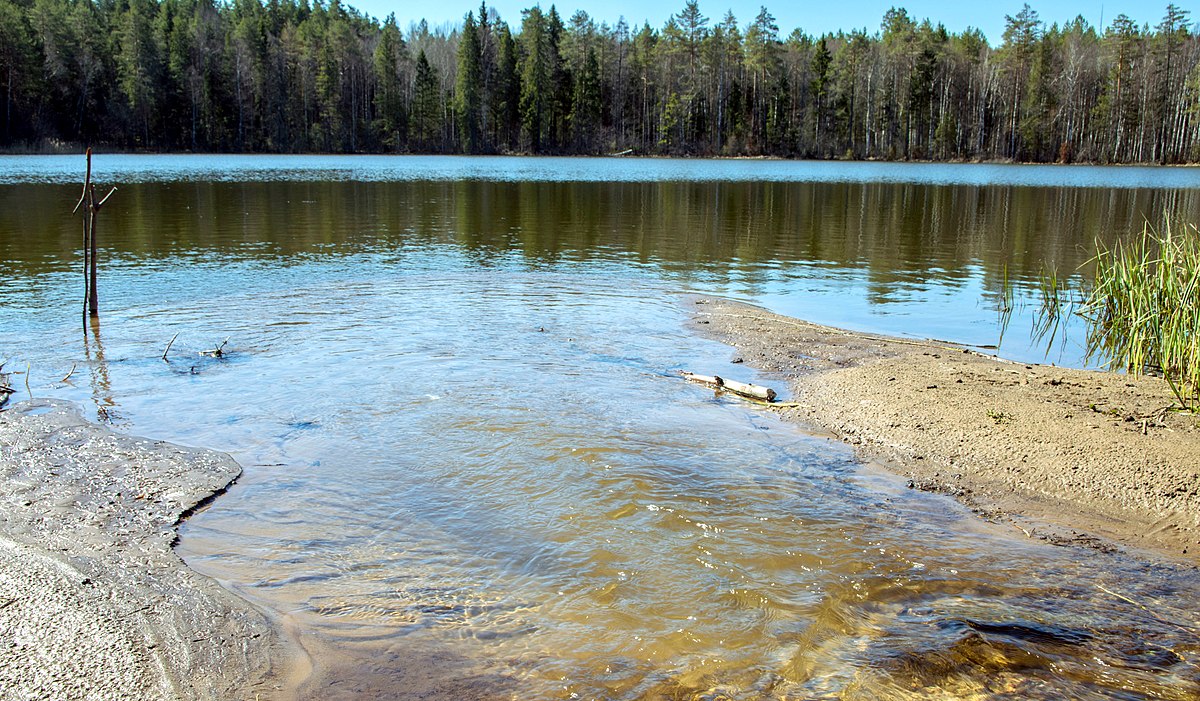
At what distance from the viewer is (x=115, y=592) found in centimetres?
434

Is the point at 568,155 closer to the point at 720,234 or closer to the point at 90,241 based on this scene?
the point at 720,234

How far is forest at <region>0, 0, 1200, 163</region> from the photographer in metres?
80.5

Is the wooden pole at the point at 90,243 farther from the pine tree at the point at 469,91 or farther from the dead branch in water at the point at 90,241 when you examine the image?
the pine tree at the point at 469,91

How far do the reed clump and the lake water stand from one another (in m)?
0.72

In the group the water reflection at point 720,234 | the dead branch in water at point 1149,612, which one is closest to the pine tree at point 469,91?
the water reflection at point 720,234

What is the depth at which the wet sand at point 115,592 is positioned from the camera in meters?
3.64

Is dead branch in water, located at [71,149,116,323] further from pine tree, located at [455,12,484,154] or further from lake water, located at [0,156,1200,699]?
pine tree, located at [455,12,484,154]

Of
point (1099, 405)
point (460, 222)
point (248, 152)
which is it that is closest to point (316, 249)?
point (460, 222)

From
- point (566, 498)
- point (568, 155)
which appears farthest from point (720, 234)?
point (568, 155)

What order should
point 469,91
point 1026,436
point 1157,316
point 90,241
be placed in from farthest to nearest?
point 469,91 → point 90,241 → point 1157,316 → point 1026,436

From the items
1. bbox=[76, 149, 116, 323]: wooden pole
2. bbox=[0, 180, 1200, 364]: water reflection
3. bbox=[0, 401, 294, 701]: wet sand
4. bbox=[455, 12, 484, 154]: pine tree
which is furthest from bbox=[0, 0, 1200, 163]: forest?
bbox=[0, 401, 294, 701]: wet sand

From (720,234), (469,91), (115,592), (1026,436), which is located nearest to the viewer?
(115,592)

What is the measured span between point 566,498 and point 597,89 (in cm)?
9561

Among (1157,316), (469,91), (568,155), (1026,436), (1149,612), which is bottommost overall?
(1149,612)
